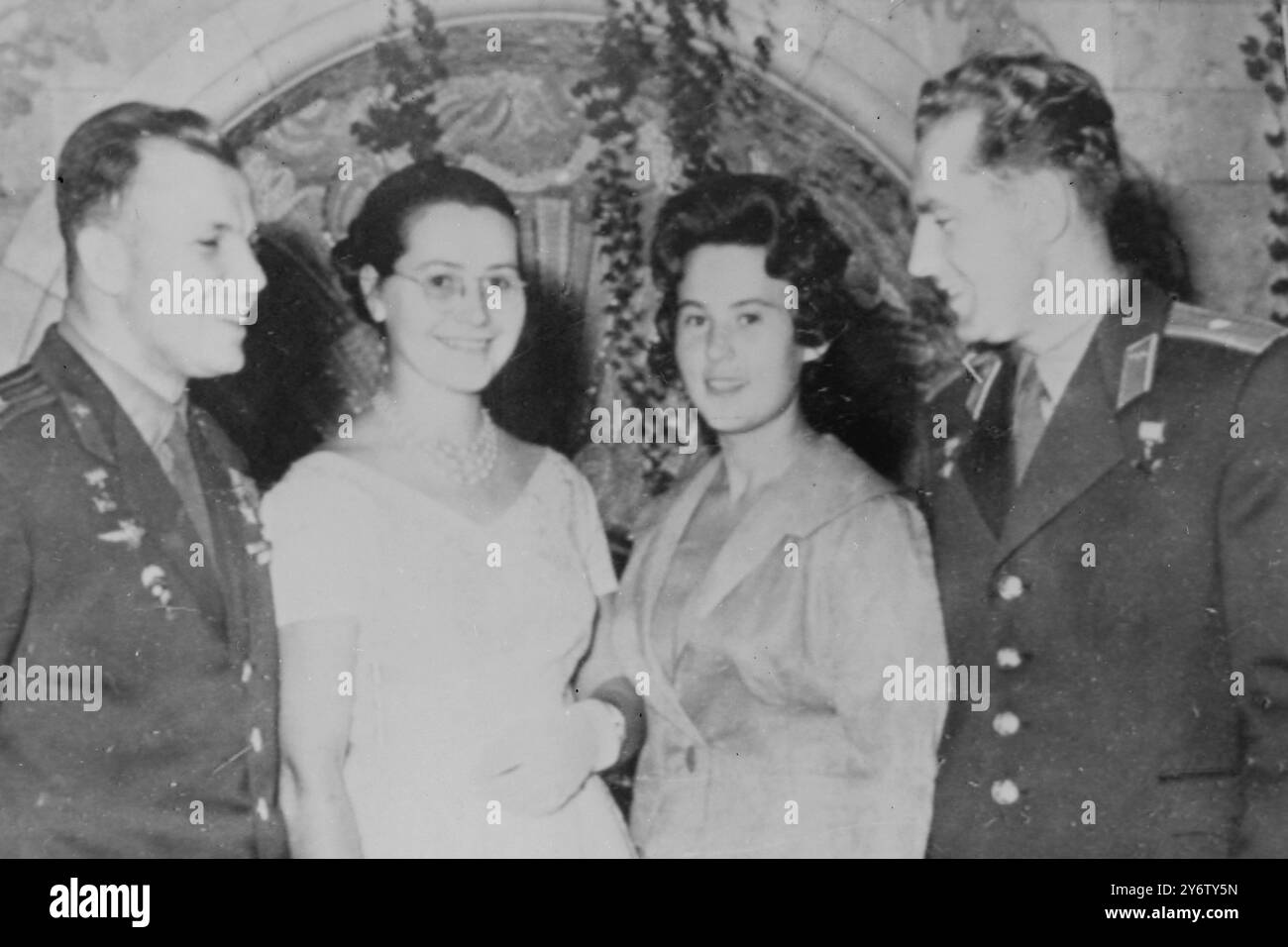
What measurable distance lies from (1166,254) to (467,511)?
1348 mm

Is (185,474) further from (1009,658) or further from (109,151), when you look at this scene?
(1009,658)

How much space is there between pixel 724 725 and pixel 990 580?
54 centimetres

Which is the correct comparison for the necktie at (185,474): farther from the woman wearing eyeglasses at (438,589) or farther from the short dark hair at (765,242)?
the short dark hair at (765,242)

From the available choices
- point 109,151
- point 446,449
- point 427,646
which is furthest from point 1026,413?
point 109,151

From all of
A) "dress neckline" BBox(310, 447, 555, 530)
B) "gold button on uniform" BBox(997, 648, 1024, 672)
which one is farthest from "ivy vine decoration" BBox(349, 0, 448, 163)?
"gold button on uniform" BBox(997, 648, 1024, 672)

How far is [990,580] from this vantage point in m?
3.11

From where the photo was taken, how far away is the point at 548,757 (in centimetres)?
308

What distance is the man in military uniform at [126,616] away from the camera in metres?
3.02

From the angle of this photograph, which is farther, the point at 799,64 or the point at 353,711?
the point at 799,64

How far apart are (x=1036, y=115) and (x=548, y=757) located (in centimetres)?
144
